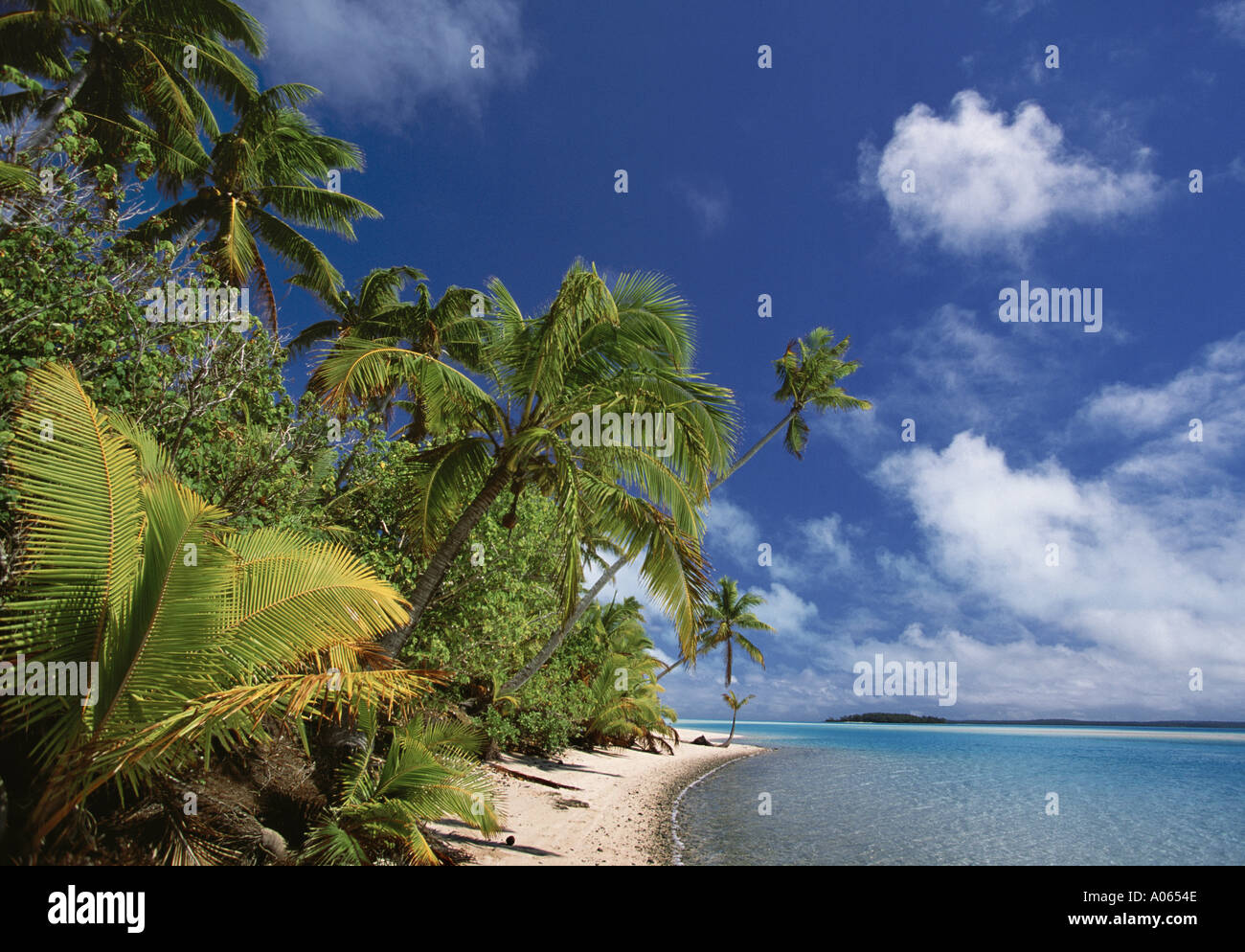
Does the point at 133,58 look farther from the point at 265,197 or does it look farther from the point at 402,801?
the point at 402,801

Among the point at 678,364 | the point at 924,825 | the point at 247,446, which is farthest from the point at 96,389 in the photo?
the point at 924,825

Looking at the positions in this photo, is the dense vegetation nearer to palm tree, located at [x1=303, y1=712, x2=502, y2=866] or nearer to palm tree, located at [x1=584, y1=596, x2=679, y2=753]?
palm tree, located at [x1=303, y1=712, x2=502, y2=866]

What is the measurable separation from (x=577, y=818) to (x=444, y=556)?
23.9 ft

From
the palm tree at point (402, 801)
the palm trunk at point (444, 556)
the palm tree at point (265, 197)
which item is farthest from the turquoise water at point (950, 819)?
the palm tree at point (265, 197)

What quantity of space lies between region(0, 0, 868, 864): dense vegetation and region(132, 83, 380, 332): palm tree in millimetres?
71

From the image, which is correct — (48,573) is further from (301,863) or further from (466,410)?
(466,410)

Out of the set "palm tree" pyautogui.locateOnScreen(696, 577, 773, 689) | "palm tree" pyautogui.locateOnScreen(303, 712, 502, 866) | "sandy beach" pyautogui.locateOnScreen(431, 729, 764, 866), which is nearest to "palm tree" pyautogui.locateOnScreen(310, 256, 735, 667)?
"palm tree" pyautogui.locateOnScreen(303, 712, 502, 866)

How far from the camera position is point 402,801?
269 inches

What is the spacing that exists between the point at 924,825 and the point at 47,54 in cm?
2937

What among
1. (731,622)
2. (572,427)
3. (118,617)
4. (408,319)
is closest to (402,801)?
(118,617)

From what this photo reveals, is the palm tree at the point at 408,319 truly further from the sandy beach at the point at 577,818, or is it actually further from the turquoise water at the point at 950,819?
the turquoise water at the point at 950,819

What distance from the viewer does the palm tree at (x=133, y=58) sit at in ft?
43.2

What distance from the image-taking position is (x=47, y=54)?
46.4ft

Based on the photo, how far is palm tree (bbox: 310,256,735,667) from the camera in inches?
344
